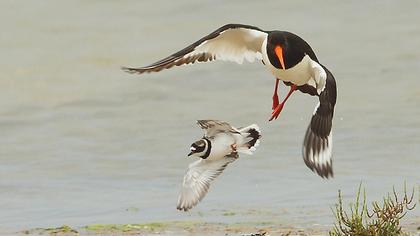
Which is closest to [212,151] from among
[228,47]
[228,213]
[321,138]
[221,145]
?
[221,145]

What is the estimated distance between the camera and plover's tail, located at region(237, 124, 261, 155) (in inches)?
367

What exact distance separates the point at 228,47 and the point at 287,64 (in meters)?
0.89

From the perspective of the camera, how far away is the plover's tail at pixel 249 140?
9328 mm

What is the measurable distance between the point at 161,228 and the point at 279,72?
1.50 m

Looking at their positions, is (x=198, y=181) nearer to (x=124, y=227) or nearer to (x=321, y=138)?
(x=124, y=227)

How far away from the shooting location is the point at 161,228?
394 inches

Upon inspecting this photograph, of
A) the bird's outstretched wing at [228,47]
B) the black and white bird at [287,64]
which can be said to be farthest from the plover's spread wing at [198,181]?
the bird's outstretched wing at [228,47]

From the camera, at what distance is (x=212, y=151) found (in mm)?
9352

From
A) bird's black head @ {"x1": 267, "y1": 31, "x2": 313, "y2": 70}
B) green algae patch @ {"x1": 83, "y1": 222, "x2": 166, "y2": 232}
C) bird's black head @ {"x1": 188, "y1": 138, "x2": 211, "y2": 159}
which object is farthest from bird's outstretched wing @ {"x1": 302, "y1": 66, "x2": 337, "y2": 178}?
green algae patch @ {"x1": 83, "y1": 222, "x2": 166, "y2": 232}

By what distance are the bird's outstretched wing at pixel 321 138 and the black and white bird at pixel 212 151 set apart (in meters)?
0.98

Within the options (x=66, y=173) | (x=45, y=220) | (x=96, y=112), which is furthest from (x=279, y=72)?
(x=96, y=112)

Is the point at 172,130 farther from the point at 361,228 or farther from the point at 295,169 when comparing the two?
the point at 361,228

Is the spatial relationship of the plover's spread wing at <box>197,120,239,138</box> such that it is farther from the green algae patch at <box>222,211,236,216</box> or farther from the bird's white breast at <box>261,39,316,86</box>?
the green algae patch at <box>222,211,236,216</box>

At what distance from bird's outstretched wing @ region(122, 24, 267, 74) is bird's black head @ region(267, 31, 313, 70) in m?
0.34
